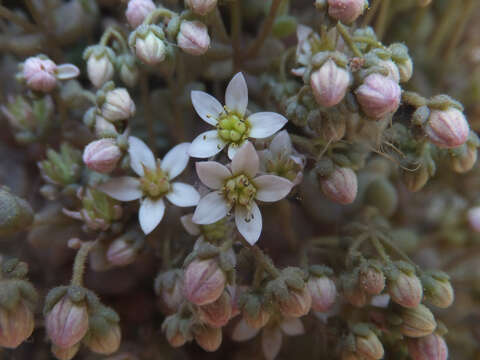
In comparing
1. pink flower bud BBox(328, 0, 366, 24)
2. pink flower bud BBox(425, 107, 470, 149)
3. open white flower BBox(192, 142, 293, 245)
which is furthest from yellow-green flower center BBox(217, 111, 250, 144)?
pink flower bud BBox(425, 107, 470, 149)

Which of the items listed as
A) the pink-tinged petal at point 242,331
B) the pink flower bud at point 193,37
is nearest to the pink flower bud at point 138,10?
the pink flower bud at point 193,37

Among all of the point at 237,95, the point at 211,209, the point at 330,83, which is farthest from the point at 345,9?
the point at 211,209

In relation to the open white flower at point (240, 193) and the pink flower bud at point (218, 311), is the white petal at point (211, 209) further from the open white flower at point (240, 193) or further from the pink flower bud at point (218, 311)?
the pink flower bud at point (218, 311)

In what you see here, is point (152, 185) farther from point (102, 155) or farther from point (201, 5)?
point (201, 5)

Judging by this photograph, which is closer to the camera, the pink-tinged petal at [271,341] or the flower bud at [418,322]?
the flower bud at [418,322]

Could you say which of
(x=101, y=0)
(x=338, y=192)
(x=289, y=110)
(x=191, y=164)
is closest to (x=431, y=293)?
(x=338, y=192)
